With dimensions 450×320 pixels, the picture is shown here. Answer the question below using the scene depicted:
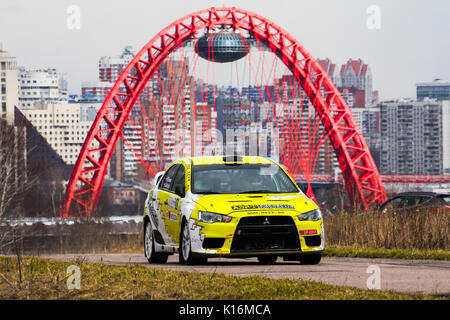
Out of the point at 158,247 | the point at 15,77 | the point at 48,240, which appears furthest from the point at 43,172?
the point at 158,247

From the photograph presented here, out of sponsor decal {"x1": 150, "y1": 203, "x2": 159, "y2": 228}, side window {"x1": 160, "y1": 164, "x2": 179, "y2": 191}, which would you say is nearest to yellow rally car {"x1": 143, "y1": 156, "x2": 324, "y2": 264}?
side window {"x1": 160, "y1": 164, "x2": 179, "y2": 191}

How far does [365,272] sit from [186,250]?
2572 millimetres

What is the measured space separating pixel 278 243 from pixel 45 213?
7763 cm

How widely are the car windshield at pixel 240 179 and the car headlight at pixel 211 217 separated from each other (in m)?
0.69

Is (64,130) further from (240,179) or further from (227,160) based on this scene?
(240,179)

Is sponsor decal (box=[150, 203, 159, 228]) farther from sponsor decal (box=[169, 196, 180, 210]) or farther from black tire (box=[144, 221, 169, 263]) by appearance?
sponsor decal (box=[169, 196, 180, 210])

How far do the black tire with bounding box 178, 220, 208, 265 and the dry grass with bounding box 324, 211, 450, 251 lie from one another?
4.48m

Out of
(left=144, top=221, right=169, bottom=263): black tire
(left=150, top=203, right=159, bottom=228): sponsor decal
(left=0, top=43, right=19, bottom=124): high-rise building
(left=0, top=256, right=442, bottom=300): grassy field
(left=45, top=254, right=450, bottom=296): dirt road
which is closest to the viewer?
(left=0, top=256, right=442, bottom=300): grassy field

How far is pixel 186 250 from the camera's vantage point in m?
13.0

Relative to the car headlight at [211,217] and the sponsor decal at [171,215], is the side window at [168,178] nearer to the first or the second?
the sponsor decal at [171,215]

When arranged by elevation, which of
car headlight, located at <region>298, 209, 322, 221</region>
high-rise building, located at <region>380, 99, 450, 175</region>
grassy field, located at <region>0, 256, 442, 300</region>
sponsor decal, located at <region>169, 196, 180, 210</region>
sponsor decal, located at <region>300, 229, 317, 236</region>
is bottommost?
high-rise building, located at <region>380, 99, 450, 175</region>

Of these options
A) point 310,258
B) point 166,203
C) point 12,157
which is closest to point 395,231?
point 310,258

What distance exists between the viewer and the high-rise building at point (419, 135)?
594 ft

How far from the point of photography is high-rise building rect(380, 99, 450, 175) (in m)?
181
